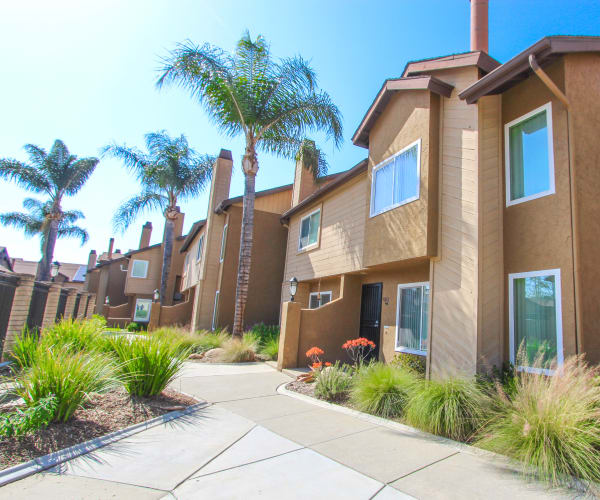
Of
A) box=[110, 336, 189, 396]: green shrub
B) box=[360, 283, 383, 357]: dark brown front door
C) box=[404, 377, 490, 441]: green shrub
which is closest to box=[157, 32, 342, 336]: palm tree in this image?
box=[360, 283, 383, 357]: dark brown front door

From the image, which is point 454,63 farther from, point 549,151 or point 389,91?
point 549,151

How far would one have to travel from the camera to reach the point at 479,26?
29.6 ft

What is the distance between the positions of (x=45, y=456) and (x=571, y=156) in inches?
332

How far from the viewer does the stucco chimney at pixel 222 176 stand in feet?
65.6

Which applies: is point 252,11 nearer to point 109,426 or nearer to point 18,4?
point 18,4

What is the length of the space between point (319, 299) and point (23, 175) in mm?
21228

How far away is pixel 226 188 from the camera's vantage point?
20.3 meters

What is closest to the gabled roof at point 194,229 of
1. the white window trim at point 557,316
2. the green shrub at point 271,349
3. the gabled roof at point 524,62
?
the green shrub at point 271,349

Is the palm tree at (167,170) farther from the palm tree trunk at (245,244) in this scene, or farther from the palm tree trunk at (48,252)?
the palm tree trunk at (245,244)

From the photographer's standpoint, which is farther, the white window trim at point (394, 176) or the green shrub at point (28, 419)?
the white window trim at point (394, 176)

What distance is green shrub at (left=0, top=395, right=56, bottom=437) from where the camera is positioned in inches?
154

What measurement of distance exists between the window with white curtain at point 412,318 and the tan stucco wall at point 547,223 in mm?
2054

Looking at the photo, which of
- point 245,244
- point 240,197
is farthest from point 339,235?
point 240,197

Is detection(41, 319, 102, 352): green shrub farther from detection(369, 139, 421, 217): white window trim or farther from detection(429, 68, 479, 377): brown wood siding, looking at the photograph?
detection(369, 139, 421, 217): white window trim
